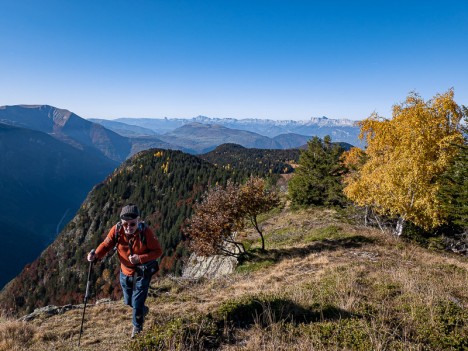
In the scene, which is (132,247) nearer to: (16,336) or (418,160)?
(16,336)

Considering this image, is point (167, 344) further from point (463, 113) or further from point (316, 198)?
point (316, 198)

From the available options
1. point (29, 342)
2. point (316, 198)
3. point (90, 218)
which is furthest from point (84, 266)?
point (29, 342)

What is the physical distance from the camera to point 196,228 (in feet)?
57.6

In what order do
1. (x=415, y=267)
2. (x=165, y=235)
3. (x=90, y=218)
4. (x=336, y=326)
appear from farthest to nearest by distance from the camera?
(x=90, y=218), (x=165, y=235), (x=415, y=267), (x=336, y=326)

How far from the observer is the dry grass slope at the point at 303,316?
5406 millimetres

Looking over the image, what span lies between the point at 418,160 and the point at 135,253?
17164 millimetres

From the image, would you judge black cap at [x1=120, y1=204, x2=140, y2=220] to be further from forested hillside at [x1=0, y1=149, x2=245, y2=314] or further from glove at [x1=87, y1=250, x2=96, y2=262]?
forested hillside at [x1=0, y1=149, x2=245, y2=314]

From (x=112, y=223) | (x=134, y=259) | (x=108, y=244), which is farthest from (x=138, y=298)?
(x=112, y=223)

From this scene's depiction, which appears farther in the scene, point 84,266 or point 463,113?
point 84,266

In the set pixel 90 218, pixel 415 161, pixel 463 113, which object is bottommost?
pixel 90 218

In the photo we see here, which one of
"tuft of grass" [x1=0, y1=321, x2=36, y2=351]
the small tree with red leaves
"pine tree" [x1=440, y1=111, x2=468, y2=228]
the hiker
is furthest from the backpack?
"pine tree" [x1=440, y1=111, x2=468, y2=228]

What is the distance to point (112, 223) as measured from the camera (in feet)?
403

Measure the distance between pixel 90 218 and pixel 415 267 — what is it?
153835 mm

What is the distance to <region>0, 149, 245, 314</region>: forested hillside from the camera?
104m
